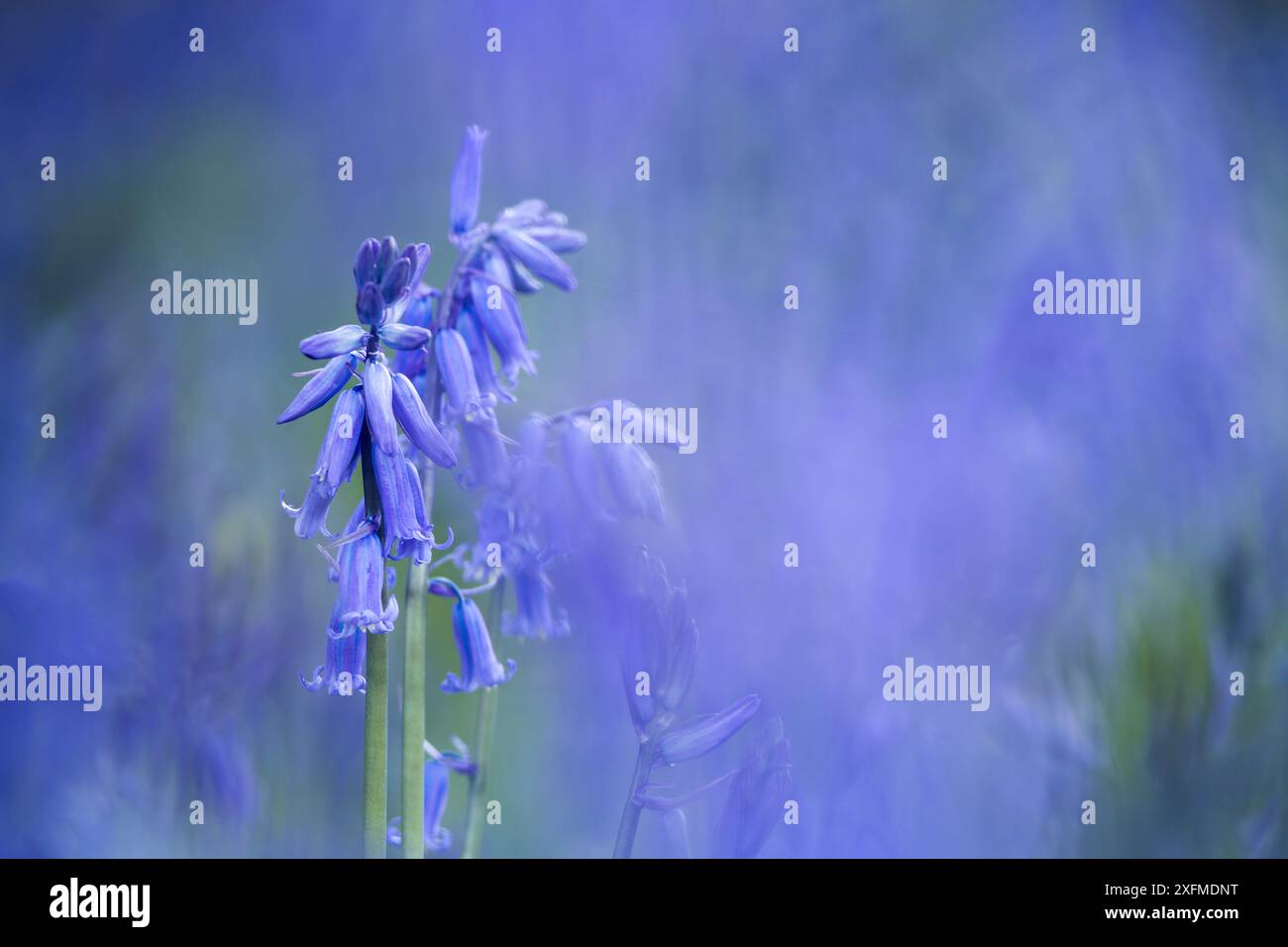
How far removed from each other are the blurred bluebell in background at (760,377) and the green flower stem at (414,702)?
2.69 feet

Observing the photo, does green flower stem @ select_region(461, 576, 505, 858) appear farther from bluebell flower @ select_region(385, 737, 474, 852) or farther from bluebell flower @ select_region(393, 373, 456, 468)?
bluebell flower @ select_region(393, 373, 456, 468)

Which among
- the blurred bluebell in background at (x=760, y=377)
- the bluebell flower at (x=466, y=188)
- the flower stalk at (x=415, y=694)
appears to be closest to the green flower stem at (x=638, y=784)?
the flower stalk at (x=415, y=694)

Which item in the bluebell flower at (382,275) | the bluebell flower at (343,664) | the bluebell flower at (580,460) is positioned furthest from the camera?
the bluebell flower at (580,460)

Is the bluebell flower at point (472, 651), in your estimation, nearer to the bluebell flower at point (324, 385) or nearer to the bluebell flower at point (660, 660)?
the bluebell flower at point (660, 660)

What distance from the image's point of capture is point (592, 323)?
2.88m

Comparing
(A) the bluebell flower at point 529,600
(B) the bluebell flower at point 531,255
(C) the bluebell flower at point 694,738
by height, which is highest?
(B) the bluebell flower at point 531,255

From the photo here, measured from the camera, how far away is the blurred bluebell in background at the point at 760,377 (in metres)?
2.76

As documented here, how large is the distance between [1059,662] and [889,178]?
1.27 meters

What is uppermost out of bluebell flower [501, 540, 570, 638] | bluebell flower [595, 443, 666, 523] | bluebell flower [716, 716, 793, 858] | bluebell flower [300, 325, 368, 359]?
bluebell flower [300, 325, 368, 359]

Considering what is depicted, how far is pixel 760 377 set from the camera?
2.86 metres

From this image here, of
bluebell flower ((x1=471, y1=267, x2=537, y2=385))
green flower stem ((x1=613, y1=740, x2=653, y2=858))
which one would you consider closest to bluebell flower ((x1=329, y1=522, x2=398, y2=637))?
bluebell flower ((x1=471, y1=267, x2=537, y2=385))

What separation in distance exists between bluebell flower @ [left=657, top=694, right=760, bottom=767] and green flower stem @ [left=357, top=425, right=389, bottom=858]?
483mm

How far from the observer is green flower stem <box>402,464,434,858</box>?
72.0 inches
